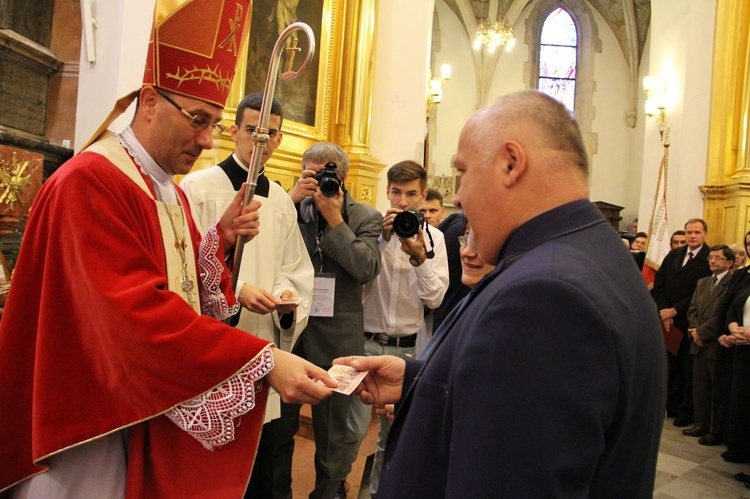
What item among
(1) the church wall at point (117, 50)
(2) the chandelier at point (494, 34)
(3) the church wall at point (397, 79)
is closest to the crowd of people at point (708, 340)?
(3) the church wall at point (397, 79)

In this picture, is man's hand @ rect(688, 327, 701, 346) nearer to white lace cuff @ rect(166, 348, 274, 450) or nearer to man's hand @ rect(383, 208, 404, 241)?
man's hand @ rect(383, 208, 404, 241)

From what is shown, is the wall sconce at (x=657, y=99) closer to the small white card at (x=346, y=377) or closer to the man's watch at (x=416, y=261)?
the man's watch at (x=416, y=261)

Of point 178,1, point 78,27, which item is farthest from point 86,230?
point 78,27

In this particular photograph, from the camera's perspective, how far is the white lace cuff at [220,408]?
1.46 m

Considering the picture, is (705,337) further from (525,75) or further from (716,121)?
(525,75)

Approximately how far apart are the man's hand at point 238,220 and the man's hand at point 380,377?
2.09ft

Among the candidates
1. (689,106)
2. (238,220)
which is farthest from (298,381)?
(689,106)

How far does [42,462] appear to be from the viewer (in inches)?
55.8

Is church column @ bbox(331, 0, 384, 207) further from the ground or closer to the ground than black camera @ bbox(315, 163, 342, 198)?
further from the ground

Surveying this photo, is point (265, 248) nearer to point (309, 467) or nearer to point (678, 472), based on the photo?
point (309, 467)

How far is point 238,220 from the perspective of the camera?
205 centimetres

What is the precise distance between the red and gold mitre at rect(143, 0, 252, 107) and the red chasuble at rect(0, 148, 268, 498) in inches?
13.6

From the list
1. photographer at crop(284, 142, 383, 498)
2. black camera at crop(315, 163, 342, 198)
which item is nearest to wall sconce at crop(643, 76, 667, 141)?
photographer at crop(284, 142, 383, 498)

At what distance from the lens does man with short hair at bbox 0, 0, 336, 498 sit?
140 cm
